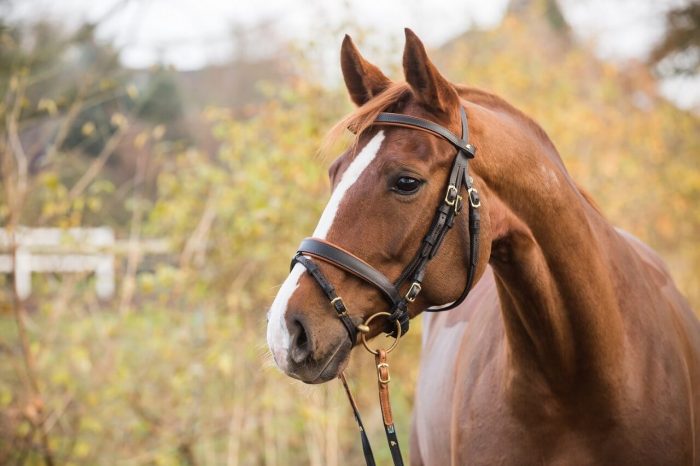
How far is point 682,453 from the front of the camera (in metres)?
2.41

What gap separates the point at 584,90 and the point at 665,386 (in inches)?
500

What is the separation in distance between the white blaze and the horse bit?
0.05 meters

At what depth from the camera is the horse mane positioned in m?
2.29

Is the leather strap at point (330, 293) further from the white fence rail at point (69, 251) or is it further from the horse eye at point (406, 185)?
the white fence rail at point (69, 251)

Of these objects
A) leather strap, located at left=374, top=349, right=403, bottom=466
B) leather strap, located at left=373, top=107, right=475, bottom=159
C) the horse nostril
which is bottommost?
leather strap, located at left=374, top=349, right=403, bottom=466

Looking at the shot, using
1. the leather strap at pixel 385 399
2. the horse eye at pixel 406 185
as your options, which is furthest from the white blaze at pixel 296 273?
the leather strap at pixel 385 399

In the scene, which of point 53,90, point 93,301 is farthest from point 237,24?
point 93,301

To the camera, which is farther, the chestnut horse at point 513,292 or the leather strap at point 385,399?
the leather strap at point 385,399

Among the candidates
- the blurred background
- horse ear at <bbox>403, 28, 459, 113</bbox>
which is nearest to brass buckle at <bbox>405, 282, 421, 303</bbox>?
horse ear at <bbox>403, 28, 459, 113</bbox>

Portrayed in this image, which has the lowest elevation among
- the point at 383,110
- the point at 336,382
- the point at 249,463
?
the point at 249,463

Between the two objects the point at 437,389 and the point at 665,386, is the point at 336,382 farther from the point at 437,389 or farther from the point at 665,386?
the point at 665,386

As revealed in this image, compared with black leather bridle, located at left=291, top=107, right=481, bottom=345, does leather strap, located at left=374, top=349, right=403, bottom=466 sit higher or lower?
lower

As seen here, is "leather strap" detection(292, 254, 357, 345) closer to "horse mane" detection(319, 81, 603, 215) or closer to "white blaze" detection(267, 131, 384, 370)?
"white blaze" detection(267, 131, 384, 370)

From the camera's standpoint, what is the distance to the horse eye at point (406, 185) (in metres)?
2.15
